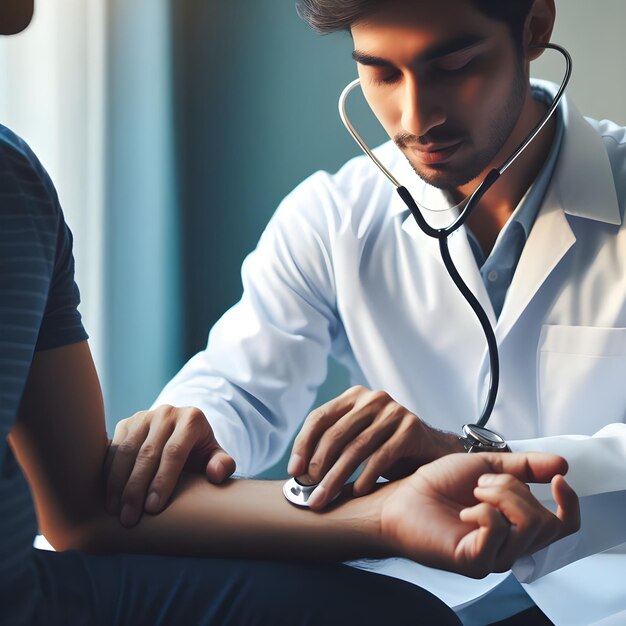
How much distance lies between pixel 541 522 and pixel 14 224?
559 millimetres

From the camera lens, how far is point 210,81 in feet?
7.04

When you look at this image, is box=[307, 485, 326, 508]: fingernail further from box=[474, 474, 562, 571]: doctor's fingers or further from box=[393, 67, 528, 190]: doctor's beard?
box=[393, 67, 528, 190]: doctor's beard

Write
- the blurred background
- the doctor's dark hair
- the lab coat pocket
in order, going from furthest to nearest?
the blurred background → the lab coat pocket → the doctor's dark hair

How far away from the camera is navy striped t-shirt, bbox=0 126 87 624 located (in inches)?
28.1

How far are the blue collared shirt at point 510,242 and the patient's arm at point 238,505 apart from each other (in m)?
0.57

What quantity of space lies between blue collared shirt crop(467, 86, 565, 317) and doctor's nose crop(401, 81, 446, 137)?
25 cm

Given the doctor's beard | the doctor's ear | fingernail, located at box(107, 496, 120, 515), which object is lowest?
fingernail, located at box(107, 496, 120, 515)

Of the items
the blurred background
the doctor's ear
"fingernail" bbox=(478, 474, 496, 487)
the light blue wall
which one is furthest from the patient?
the light blue wall

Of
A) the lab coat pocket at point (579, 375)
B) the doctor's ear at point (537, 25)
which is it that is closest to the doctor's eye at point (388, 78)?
the doctor's ear at point (537, 25)

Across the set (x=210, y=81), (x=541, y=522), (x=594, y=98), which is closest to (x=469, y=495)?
(x=541, y=522)

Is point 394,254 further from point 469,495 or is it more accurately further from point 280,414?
point 469,495

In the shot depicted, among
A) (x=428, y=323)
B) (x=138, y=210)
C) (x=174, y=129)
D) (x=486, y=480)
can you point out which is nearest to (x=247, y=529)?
(x=486, y=480)

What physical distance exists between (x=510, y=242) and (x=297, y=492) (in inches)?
25.7

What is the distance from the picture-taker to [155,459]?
A: 0.96m
